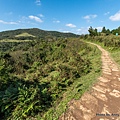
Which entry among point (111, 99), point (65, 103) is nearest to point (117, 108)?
point (111, 99)

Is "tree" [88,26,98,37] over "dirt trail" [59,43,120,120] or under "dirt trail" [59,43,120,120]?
over

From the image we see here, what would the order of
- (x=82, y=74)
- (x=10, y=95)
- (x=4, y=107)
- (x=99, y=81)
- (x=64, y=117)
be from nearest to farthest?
(x=64, y=117), (x=4, y=107), (x=10, y=95), (x=99, y=81), (x=82, y=74)

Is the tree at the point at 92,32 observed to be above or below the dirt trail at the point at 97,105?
above

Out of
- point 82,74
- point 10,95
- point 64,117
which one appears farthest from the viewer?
point 82,74

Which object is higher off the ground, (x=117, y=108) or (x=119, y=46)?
(x=119, y=46)

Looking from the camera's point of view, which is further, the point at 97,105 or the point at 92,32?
the point at 92,32

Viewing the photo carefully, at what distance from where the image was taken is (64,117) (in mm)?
2689

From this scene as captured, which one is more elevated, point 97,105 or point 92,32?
point 92,32

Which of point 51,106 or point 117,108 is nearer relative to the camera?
point 117,108

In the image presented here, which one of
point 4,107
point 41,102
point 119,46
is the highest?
point 119,46

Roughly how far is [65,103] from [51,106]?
1.39ft

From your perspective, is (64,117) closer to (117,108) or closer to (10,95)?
(117,108)

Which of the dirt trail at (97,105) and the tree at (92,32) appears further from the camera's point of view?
the tree at (92,32)

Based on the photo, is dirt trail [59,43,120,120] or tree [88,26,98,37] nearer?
dirt trail [59,43,120,120]
